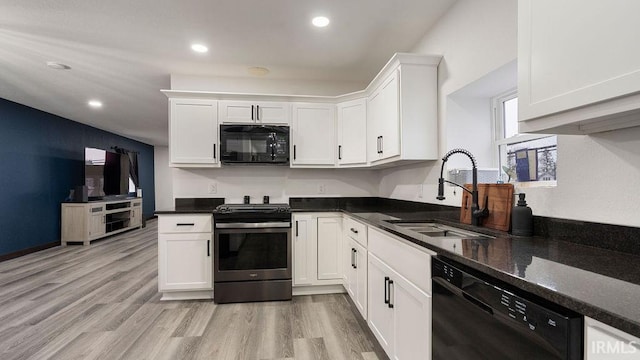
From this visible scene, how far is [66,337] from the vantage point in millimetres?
2227

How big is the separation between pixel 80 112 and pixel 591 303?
6866mm

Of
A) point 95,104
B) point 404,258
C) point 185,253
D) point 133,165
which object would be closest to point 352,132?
point 404,258

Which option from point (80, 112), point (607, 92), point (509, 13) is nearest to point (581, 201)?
point (607, 92)

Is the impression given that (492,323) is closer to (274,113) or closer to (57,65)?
(274,113)

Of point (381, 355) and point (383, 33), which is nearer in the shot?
point (381, 355)

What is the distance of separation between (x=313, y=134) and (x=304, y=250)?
1.28 metres

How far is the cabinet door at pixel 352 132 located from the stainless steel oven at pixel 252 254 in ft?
2.94

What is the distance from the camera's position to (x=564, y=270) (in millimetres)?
861

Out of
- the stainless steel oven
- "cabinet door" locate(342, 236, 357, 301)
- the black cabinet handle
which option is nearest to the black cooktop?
the stainless steel oven

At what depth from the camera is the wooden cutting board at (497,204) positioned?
5.14ft

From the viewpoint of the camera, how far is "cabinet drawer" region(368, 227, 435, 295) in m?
1.32

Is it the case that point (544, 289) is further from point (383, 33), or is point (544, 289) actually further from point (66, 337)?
point (66, 337)

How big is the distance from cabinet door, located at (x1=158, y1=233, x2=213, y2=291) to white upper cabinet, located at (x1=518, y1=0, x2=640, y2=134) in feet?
9.07

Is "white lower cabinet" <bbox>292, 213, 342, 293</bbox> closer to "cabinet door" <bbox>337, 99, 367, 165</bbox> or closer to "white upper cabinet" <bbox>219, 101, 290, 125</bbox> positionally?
"cabinet door" <bbox>337, 99, 367, 165</bbox>
